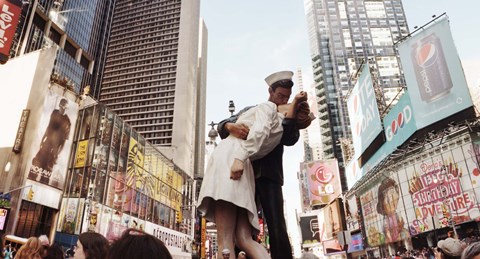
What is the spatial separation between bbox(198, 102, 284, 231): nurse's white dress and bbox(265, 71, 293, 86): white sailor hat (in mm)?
411

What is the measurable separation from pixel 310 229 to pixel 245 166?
57433 mm

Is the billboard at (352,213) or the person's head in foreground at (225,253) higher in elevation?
the billboard at (352,213)

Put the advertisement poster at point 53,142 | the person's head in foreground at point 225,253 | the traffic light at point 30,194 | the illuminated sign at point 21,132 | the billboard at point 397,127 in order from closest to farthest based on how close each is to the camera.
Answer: the person's head in foreground at point 225,253
the traffic light at point 30,194
the illuminated sign at point 21,132
the advertisement poster at point 53,142
the billboard at point 397,127

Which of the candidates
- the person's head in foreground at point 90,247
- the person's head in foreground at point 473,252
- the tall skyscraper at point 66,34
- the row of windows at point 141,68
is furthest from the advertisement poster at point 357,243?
the row of windows at point 141,68

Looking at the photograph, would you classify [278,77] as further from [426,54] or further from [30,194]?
[426,54]

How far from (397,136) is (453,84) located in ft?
23.3

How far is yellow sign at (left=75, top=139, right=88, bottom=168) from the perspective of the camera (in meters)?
29.7

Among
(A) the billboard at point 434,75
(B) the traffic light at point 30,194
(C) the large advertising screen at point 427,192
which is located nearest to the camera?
(A) the billboard at point 434,75

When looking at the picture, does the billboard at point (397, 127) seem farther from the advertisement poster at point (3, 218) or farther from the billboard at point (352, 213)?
the advertisement poster at point (3, 218)

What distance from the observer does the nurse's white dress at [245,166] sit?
3.03 m

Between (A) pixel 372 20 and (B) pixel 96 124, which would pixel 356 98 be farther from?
(A) pixel 372 20

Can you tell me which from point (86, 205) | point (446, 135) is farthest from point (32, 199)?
point (446, 135)

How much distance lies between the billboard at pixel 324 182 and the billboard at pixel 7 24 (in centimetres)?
3850

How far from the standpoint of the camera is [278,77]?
3.69m
